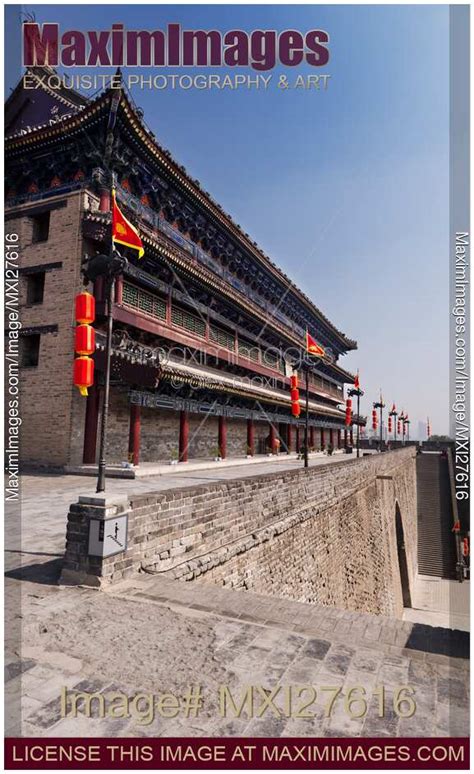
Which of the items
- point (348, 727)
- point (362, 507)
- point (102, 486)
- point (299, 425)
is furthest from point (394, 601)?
point (348, 727)

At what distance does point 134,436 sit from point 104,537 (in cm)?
932

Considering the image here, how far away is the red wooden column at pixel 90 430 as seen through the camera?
1297 centimetres

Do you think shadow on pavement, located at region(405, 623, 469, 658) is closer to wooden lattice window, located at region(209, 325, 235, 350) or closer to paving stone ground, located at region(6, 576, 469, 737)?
paving stone ground, located at region(6, 576, 469, 737)

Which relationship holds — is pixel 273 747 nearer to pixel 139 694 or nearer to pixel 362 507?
pixel 139 694

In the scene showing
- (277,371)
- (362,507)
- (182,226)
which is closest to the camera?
(362,507)

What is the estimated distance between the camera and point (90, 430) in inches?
510

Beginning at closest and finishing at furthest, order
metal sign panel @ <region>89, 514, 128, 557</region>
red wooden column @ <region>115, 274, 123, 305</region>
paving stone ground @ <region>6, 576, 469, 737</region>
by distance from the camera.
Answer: paving stone ground @ <region>6, 576, 469, 737</region> → metal sign panel @ <region>89, 514, 128, 557</region> → red wooden column @ <region>115, 274, 123, 305</region>

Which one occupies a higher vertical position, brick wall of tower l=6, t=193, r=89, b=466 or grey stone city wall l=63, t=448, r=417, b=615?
brick wall of tower l=6, t=193, r=89, b=466

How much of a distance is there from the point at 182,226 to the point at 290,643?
18.0m

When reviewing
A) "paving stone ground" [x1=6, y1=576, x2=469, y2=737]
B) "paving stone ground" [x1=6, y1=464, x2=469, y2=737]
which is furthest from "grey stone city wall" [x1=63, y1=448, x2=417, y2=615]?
"paving stone ground" [x1=6, y1=576, x2=469, y2=737]

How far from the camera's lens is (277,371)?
91.0 ft

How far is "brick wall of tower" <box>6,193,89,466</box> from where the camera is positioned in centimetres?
1288

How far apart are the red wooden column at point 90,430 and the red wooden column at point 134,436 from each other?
44.2 inches

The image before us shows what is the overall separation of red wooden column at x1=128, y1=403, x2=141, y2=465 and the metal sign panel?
29.4ft
